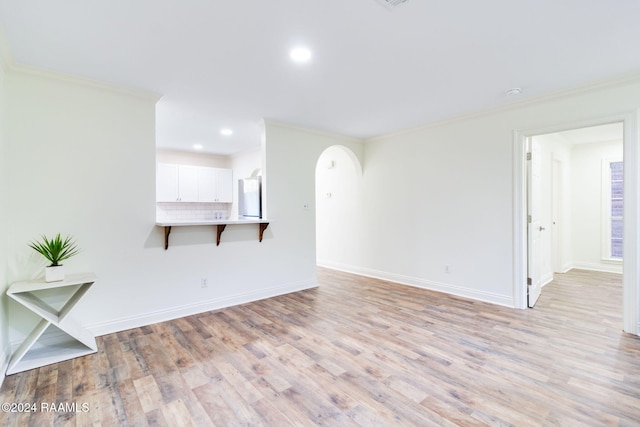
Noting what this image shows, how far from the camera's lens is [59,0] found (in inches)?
70.5

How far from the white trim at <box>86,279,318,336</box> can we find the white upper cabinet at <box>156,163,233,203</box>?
334 cm

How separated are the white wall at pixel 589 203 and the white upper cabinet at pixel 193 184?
7247 mm

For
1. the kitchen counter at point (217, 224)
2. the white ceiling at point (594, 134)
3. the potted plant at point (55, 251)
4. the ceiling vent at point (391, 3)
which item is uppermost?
the white ceiling at point (594, 134)

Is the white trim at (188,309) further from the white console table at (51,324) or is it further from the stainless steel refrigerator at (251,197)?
the stainless steel refrigerator at (251,197)

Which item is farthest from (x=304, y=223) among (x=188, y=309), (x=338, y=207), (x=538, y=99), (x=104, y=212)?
(x=538, y=99)

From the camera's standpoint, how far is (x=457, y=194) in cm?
420

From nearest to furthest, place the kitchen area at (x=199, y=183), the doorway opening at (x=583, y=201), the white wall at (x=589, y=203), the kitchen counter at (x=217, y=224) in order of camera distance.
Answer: the kitchen counter at (x=217, y=224) → the doorway opening at (x=583, y=201) → the white wall at (x=589, y=203) → the kitchen area at (x=199, y=183)

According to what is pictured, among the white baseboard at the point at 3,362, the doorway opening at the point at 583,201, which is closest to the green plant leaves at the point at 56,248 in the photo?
the white baseboard at the point at 3,362

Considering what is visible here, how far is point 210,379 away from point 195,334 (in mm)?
892

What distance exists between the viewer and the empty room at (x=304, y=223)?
194cm

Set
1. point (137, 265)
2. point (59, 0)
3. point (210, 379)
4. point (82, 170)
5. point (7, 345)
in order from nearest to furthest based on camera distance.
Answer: point (59, 0), point (210, 379), point (7, 345), point (82, 170), point (137, 265)

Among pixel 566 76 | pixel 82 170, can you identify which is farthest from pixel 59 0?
pixel 566 76

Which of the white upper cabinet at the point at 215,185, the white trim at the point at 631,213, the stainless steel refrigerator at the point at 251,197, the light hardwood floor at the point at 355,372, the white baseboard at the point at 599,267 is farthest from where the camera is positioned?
the white upper cabinet at the point at 215,185

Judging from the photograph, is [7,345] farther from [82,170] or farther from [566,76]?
[566,76]
